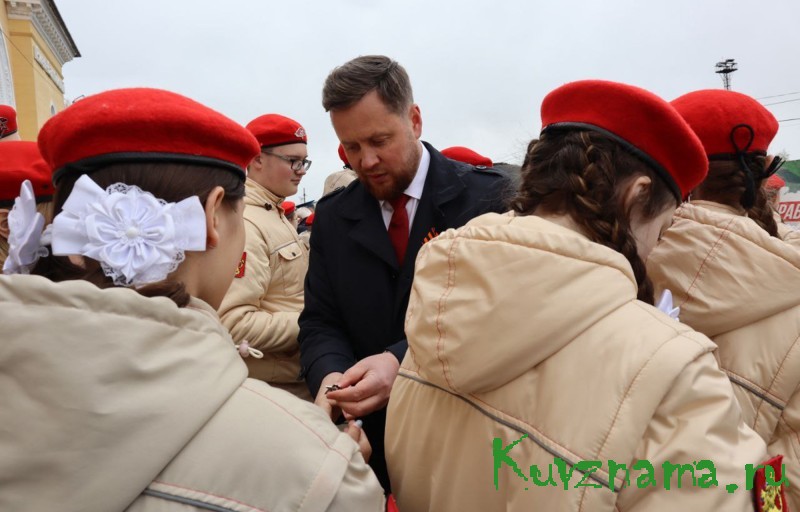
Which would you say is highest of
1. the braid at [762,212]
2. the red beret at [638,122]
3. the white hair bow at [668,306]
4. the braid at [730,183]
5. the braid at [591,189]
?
the red beret at [638,122]

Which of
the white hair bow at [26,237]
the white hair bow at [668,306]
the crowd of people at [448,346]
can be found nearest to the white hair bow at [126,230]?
the crowd of people at [448,346]

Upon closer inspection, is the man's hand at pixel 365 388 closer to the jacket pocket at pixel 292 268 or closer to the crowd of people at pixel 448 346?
the crowd of people at pixel 448 346

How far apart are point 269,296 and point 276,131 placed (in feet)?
4.12

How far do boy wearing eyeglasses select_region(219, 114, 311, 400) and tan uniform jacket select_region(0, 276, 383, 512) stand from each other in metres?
1.64

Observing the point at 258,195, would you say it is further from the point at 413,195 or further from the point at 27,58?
the point at 27,58

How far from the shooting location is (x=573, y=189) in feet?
4.45

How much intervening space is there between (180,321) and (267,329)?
191 cm

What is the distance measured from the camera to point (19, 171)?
93.0 inches

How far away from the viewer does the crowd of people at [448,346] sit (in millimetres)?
892

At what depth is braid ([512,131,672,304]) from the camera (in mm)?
1335

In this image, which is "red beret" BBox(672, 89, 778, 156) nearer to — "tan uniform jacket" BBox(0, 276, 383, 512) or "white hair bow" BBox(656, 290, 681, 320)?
"white hair bow" BBox(656, 290, 681, 320)

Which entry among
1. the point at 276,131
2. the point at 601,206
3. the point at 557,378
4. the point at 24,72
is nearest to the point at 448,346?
the point at 557,378

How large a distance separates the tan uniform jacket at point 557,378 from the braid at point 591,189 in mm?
154

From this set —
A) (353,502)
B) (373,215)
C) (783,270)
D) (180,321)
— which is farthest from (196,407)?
(373,215)
